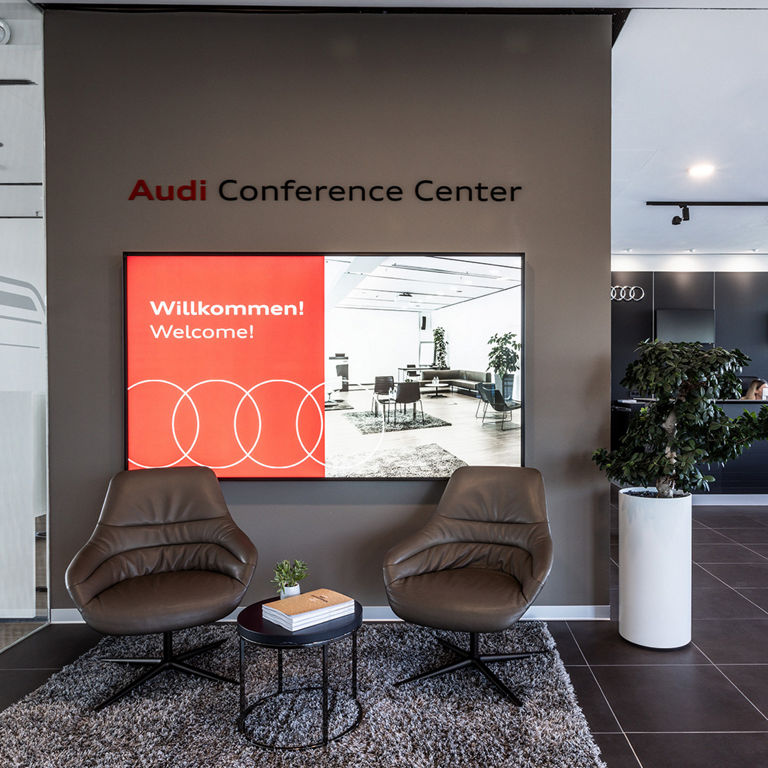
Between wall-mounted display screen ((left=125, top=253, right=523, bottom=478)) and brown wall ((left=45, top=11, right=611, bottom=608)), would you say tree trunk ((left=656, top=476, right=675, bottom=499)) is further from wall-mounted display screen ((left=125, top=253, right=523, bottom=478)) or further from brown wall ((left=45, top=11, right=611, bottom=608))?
wall-mounted display screen ((left=125, top=253, right=523, bottom=478))

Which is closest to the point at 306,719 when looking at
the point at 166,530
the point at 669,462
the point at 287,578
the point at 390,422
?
the point at 287,578

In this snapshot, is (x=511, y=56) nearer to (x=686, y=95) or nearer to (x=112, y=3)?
(x=686, y=95)

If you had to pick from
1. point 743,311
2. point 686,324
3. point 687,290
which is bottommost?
point 686,324

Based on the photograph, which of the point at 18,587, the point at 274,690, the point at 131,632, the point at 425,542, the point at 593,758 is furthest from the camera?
the point at 18,587

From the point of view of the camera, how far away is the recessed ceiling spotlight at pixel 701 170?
6.06 metres

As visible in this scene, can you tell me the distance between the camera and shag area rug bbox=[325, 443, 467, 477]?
147 inches

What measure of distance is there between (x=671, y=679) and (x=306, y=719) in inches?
71.7

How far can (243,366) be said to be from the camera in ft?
12.2

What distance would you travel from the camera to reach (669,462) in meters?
3.31

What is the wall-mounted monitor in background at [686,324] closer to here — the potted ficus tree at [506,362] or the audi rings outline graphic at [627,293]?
the audi rings outline graphic at [627,293]

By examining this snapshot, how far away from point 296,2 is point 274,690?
380 centimetres

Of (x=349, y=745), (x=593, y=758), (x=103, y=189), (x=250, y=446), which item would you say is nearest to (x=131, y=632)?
(x=349, y=745)

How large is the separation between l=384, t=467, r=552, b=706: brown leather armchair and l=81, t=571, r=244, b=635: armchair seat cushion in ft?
2.67

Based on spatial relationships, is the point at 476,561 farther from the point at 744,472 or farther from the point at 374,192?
the point at 744,472
